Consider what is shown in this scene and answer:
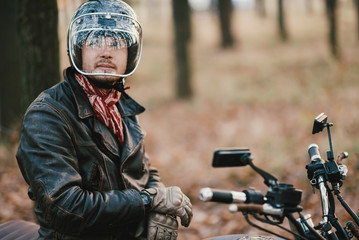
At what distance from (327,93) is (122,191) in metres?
8.72

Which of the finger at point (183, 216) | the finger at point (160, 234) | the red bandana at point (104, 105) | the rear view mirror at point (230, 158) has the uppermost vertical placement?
the red bandana at point (104, 105)

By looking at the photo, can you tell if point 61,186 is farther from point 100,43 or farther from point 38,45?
point 38,45

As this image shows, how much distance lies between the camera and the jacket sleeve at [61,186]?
2098 millimetres

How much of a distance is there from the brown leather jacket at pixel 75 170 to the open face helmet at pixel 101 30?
22 cm

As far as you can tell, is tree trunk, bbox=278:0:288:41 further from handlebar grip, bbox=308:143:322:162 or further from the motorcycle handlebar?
the motorcycle handlebar

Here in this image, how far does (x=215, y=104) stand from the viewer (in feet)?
39.1

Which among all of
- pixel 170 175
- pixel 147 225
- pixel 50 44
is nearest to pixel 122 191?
pixel 147 225

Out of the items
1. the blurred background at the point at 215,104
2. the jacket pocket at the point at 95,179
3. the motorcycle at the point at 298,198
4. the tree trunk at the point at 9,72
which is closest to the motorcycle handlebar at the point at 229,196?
the motorcycle at the point at 298,198

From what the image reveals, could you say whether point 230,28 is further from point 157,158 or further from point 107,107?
point 107,107

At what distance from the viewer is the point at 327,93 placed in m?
9.91

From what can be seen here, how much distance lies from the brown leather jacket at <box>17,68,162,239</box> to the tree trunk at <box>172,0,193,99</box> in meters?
10.9

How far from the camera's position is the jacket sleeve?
2.10 m

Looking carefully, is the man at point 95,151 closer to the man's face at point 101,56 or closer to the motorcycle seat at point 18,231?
the man's face at point 101,56

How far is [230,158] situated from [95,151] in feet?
2.68
